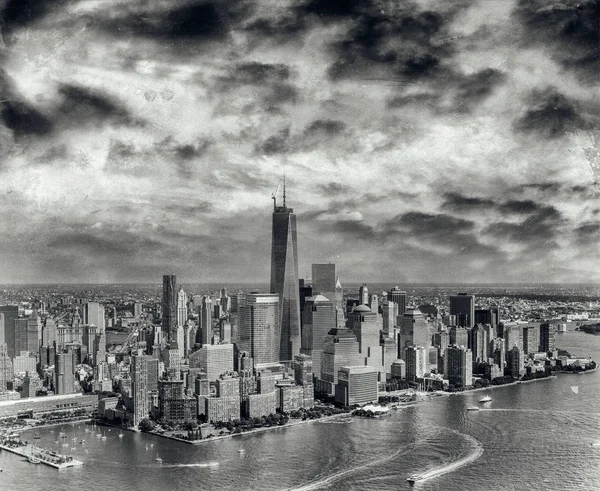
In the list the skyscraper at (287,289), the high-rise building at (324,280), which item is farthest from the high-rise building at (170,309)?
the high-rise building at (324,280)

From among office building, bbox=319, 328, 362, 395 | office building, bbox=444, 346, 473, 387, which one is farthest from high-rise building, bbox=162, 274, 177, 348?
office building, bbox=444, 346, 473, 387

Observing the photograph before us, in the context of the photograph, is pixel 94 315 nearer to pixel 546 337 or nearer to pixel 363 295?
pixel 363 295

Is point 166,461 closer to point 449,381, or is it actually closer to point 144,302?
point 144,302

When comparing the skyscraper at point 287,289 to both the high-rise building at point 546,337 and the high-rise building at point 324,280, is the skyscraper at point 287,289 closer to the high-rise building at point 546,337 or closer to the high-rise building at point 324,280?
the high-rise building at point 324,280

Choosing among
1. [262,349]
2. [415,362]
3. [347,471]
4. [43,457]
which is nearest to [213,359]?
[262,349]

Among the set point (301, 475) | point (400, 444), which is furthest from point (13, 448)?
point (400, 444)

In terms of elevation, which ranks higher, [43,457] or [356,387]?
[356,387]
